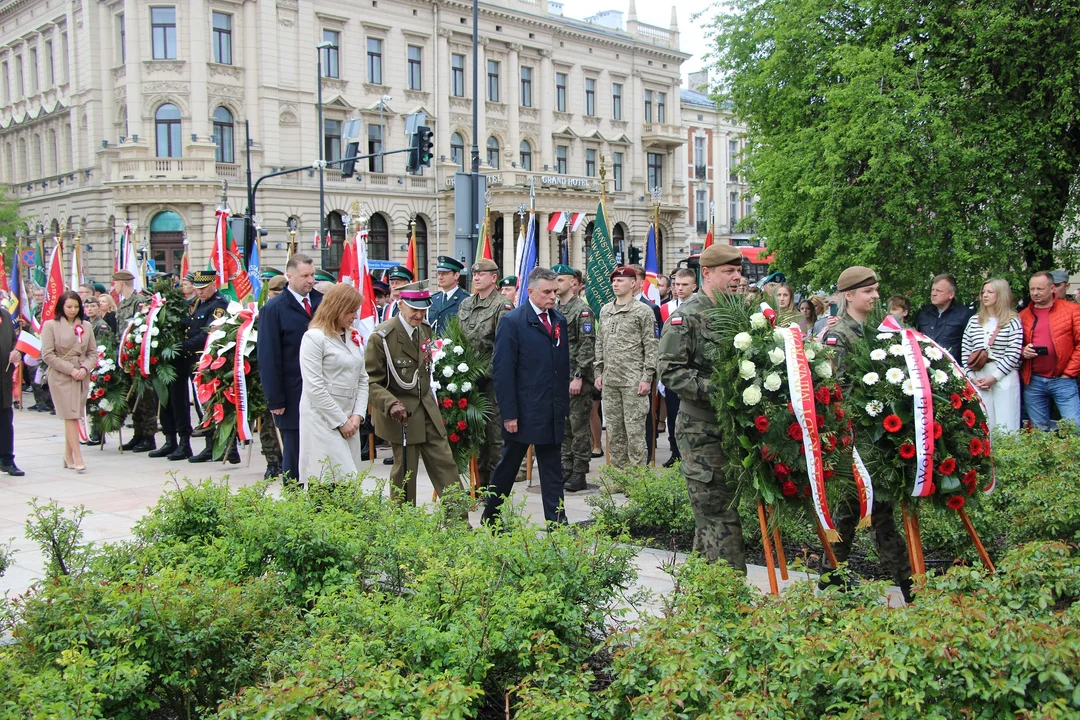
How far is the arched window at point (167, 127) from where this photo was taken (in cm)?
4788

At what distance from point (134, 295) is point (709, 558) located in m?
12.1

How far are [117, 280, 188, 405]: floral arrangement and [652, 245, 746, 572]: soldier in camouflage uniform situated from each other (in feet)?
28.4

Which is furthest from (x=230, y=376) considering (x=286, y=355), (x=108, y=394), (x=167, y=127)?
(x=167, y=127)

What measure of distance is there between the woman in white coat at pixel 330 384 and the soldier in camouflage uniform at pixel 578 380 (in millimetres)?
3429

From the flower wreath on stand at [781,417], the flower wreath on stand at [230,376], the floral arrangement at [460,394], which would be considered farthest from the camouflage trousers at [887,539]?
the flower wreath on stand at [230,376]

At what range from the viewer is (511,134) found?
62.1m

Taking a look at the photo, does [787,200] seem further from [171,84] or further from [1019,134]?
[171,84]

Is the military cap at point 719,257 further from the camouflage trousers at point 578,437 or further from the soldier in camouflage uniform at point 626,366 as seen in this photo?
the camouflage trousers at point 578,437

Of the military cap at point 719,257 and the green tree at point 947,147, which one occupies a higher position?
the green tree at point 947,147

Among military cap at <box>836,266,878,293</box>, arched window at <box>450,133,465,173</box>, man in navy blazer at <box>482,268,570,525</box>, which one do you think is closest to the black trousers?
man in navy blazer at <box>482,268,570,525</box>

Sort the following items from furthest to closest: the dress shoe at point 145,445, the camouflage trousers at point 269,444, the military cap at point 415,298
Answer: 1. the dress shoe at point 145,445
2. the camouflage trousers at point 269,444
3. the military cap at point 415,298

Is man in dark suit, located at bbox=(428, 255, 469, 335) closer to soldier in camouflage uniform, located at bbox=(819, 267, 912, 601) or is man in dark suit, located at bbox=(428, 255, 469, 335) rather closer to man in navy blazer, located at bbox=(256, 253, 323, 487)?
man in navy blazer, located at bbox=(256, 253, 323, 487)

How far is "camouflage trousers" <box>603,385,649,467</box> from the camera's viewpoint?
10719mm

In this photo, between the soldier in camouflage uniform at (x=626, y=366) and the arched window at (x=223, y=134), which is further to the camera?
the arched window at (x=223, y=134)
